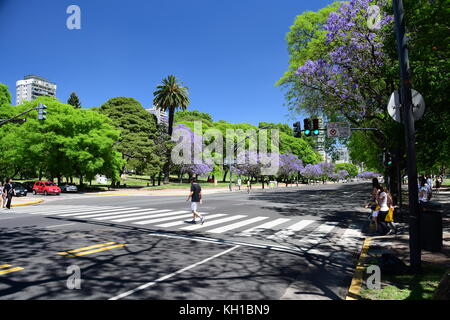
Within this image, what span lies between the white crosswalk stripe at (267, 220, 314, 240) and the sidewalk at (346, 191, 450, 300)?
8.09 ft

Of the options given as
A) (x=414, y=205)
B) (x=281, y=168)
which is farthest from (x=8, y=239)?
(x=281, y=168)

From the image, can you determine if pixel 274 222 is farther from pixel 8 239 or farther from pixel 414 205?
pixel 8 239

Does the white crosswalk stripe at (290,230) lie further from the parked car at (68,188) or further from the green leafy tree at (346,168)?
the green leafy tree at (346,168)

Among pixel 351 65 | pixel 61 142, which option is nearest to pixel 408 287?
pixel 351 65

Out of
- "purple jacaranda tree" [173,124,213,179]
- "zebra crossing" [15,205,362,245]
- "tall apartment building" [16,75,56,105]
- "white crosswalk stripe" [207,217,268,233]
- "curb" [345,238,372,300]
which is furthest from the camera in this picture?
"tall apartment building" [16,75,56,105]

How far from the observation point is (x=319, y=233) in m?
10.4

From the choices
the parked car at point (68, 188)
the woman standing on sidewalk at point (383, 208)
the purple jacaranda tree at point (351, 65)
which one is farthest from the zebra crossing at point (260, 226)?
the parked car at point (68, 188)

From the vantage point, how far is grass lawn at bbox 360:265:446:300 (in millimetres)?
4555

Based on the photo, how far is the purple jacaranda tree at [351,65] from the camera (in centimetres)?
1672

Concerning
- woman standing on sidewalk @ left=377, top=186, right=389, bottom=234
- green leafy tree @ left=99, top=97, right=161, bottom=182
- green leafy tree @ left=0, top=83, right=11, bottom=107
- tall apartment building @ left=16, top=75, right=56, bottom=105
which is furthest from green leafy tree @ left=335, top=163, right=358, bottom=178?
tall apartment building @ left=16, top=75, right=56, bottom=105

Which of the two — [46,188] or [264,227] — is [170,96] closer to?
[46,188]

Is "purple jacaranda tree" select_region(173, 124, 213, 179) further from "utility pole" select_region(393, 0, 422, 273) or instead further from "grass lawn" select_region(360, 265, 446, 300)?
"grass lawn" select_region(360, 265, 446, 300)

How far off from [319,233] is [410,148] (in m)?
5.36

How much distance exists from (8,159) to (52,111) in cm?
824
